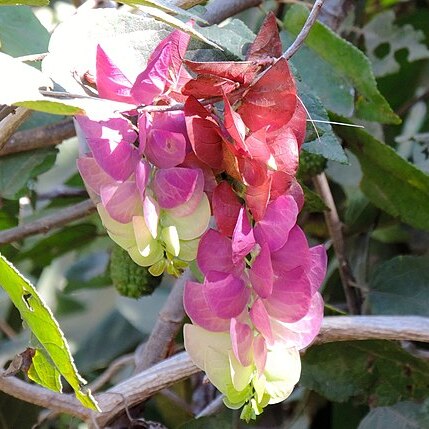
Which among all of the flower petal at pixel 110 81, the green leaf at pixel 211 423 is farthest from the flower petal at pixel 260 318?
the green leaf at pixel 211 423

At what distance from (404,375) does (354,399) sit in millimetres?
102

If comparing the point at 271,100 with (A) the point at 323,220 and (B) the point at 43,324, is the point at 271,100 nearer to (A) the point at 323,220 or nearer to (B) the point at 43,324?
(B) the point at 43,324

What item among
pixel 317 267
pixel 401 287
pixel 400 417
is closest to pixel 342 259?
pixel 401 287

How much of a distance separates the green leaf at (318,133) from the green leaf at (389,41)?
461 millimetres

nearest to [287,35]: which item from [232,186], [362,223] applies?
[362,223]

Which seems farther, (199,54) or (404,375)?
(404,375)

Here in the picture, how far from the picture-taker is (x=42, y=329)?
0.39 metres

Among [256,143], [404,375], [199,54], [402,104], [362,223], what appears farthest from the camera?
[402,104]

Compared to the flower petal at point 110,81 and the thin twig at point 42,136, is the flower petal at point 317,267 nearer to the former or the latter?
the flower petal at point 110,81

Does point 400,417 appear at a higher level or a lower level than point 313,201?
lower

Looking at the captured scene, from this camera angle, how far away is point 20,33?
0.60 meters

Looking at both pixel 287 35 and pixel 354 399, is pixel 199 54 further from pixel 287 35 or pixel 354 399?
pixel 354 399

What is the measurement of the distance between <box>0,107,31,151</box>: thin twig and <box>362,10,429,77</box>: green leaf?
1.91 ft

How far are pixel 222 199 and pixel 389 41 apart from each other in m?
0.66
